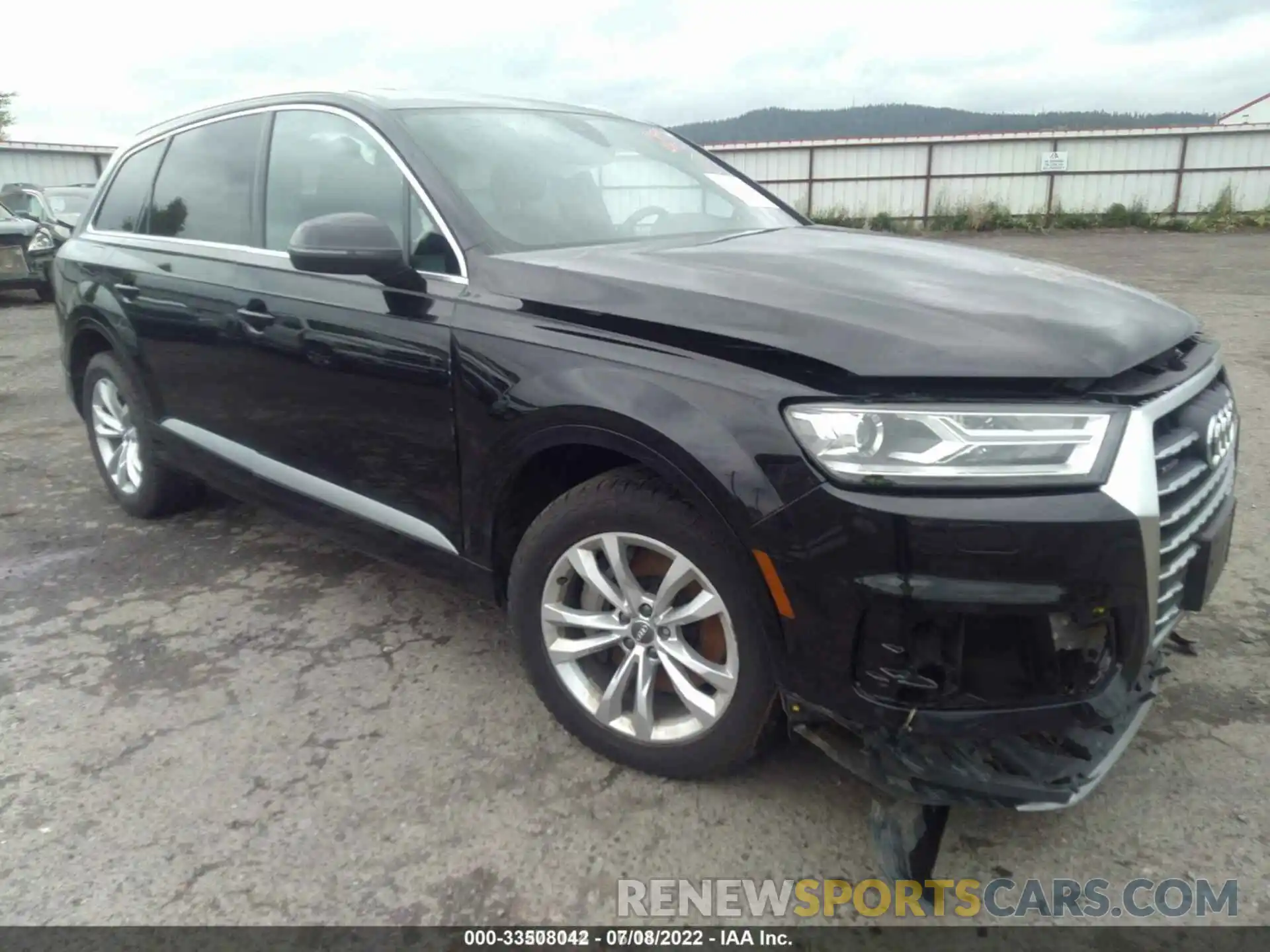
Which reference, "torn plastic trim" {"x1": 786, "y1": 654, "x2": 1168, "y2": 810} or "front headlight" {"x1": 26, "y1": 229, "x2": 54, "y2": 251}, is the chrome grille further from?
"front headlight" {"x1": 26, "y1": 229, "x2": 54, "y2": 251}

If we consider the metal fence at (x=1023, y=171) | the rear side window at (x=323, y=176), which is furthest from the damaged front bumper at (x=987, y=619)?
the metal fence at (x=1023, y=171)

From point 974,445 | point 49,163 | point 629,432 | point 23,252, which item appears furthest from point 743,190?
point 49,163

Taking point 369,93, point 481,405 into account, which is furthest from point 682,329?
point 369,93

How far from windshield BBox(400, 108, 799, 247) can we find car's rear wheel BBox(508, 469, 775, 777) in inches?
34.4

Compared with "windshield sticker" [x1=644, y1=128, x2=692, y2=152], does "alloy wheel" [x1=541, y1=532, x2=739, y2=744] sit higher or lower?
lower

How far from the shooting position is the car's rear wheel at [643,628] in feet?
6.88

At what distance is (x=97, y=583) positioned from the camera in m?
3.65

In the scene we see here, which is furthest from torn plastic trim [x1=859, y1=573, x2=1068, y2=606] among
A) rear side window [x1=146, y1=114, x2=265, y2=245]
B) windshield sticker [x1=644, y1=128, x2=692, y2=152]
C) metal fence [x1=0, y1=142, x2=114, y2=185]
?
metal fence [x1=0, y1=142, x2=114, y2=185]

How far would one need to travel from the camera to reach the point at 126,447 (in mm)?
4285

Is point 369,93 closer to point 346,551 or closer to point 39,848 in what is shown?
point 346,551

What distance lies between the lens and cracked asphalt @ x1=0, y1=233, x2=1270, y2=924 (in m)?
2.06

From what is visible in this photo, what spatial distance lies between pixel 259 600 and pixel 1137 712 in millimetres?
2839

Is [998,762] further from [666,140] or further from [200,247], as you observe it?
[200,247]

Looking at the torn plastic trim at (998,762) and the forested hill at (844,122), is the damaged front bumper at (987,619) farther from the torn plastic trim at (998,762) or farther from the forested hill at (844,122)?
the forested hill at (844,122)
